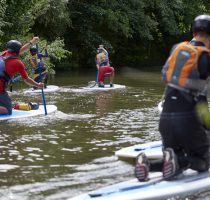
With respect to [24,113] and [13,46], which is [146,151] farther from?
[24,113]

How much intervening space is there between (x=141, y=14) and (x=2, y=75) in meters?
27.3

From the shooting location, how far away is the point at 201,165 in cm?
625

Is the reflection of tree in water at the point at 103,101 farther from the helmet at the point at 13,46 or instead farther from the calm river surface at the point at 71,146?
the helmet at the point at 13,46

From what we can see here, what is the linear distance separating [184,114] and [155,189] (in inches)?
33.8

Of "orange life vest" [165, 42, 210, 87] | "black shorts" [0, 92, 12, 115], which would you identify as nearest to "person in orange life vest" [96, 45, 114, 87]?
"black shorts" [0, 92, 12, 115]

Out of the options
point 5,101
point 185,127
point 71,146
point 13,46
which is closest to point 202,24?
point 185,127

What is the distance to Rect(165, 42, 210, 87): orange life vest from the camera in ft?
19.6

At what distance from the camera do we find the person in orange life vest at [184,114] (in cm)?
599

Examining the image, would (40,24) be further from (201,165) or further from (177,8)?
(201,165)

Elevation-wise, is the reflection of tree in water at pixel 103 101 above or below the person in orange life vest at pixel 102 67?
below

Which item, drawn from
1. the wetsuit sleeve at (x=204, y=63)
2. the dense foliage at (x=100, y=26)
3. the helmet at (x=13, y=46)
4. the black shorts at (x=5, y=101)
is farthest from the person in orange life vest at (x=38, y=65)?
the wetsuit sleeve at (x=204, y=63)

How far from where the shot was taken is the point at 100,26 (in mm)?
37094

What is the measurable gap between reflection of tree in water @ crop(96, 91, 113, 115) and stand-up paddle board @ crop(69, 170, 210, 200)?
7249 mm

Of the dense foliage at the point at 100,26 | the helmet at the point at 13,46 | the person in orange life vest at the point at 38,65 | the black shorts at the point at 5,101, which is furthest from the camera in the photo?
the dense foliage at the point at 100,26
